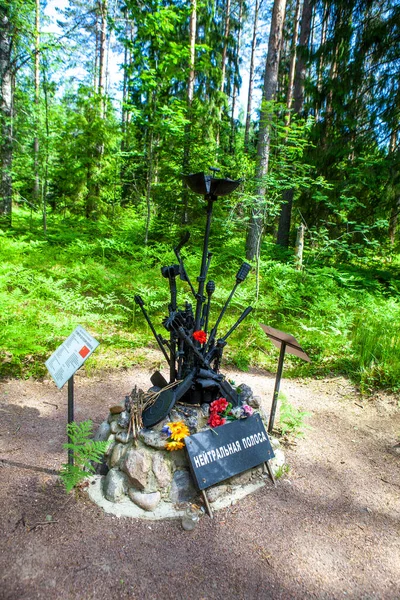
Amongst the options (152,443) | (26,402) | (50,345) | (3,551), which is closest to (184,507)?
(152,443)

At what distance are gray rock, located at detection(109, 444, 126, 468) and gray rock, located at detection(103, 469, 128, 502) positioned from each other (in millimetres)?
83

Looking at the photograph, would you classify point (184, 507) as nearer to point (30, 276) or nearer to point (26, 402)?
point (26, 402)

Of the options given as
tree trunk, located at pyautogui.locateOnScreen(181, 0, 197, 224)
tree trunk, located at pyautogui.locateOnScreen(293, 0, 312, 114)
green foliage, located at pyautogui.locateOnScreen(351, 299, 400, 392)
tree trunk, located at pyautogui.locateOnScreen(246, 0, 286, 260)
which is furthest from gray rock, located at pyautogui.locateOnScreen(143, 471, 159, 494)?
tree trunk, located at pyautogui.locateOnScreen(293, 0, 312, 114)

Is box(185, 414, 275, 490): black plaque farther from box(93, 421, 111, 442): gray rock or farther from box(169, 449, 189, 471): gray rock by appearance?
box(93, 421, 111, 442): gray rock

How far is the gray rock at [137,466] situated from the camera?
255cm

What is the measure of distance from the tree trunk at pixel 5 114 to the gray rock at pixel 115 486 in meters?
9.66

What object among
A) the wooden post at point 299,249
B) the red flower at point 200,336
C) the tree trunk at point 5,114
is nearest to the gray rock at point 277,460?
the red flower at point 200,336

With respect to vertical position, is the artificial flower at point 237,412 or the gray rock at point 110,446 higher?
the artificial flower at point 237,412

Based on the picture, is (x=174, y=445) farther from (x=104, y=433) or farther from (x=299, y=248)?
(x=299, y=248)

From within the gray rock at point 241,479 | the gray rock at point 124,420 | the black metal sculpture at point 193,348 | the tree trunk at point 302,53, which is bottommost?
the gray rock at point 241,479

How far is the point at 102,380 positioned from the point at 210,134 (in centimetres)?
870

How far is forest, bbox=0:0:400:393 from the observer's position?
18.5ft

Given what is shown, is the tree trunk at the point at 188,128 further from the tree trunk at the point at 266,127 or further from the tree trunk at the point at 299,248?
the tree trunk at the point at 299,248

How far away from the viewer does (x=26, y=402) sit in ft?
13.0
